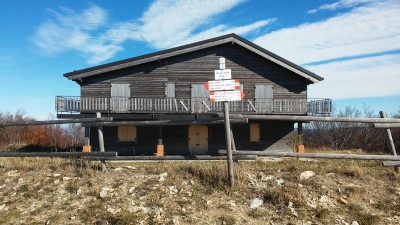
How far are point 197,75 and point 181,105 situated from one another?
263cm

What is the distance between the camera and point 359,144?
118ft

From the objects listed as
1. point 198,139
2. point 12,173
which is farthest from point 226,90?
point 198,139

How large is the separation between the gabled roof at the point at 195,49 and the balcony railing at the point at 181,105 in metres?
1.79

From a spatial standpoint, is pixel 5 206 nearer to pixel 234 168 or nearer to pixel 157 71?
pixel 234 168

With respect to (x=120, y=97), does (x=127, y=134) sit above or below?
below

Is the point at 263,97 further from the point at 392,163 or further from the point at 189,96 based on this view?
the point at 392,163

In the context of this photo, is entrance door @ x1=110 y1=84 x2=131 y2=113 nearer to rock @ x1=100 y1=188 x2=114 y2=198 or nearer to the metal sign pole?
rock @ x1=100 y1=188 x2=114 y2=198

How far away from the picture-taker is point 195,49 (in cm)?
2356

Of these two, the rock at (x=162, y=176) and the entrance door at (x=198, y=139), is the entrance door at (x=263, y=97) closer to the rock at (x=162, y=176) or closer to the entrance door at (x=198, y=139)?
the entrance door at (x=198, y=139)

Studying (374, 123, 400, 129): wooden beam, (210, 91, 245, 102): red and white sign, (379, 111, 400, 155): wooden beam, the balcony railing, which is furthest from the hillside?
the balcony railing

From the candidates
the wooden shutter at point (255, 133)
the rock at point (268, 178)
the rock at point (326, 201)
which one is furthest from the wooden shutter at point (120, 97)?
the rock at point (326, 201)

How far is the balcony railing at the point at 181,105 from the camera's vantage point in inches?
883

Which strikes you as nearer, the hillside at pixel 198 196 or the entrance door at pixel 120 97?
the hillside at pixel 198 196

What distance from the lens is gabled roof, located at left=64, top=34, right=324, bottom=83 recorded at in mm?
22906
